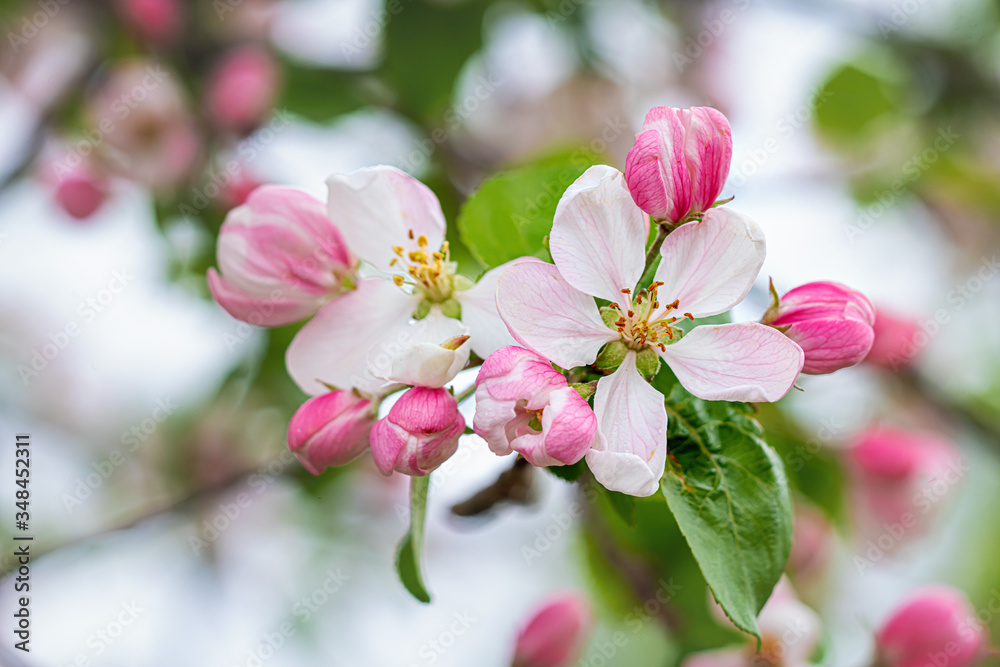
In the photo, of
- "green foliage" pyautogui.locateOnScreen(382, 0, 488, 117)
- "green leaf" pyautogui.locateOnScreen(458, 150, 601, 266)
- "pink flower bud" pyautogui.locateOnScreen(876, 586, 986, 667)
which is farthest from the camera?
"green foliage" pyautogui.locateOnScreen(382, 0, 488, 117)

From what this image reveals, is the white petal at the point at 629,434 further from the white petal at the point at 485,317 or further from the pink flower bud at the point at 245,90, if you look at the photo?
the pink flower bud at the point at 245,90

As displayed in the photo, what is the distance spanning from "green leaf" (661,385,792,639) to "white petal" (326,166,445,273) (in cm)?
33

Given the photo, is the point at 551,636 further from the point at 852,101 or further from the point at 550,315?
the point at 852,101

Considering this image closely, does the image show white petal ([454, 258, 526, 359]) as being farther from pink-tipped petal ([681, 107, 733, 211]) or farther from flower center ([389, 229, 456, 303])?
pink-tipped petal ([681, 107, 733, 211])

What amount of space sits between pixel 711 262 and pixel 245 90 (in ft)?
4.63

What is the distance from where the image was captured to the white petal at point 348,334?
0.81 metres

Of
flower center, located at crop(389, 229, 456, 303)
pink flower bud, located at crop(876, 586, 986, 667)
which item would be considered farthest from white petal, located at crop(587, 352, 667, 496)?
pink flower bud, located at crop(876, 586, 986, 667)

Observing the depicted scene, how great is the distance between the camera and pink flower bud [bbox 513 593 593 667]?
49.6 inches

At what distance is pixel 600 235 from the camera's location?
690mm

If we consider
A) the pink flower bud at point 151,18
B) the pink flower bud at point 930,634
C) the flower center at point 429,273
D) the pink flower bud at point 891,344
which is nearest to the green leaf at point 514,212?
the flower center at point 429,273

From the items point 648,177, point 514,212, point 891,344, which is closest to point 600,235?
point 648,177

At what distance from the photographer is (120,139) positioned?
75.8 inches

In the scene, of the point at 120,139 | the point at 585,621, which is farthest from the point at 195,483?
the point at 585,621

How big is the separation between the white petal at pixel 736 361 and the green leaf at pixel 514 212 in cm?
18
